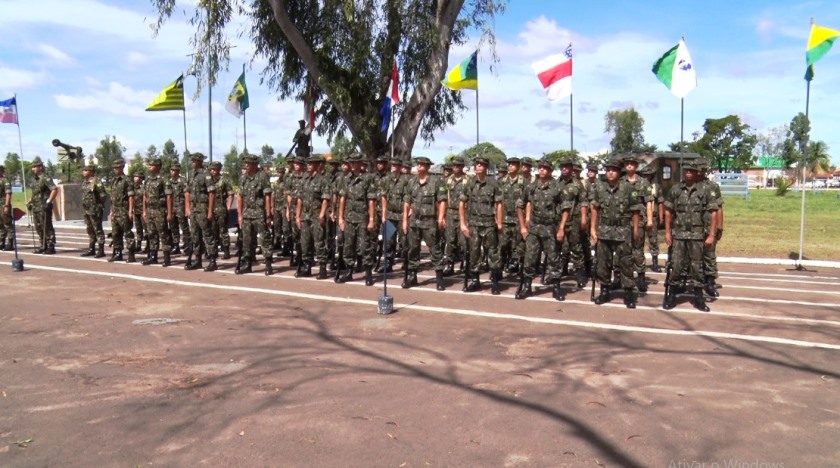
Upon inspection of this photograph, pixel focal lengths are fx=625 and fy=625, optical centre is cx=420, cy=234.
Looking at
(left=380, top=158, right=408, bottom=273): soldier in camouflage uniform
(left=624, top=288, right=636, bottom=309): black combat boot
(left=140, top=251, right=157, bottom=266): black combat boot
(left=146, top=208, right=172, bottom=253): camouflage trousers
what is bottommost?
(left=624, top=288, right=636, bottom=309): black combat boot

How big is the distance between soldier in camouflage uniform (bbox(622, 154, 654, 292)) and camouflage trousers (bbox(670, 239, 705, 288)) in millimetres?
536

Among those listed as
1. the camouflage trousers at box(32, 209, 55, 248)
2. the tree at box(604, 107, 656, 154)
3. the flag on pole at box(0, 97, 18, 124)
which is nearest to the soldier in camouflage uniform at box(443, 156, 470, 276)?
the camouflage trousers at box(32, 209, 55, 248)

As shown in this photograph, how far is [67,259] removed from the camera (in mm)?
13312

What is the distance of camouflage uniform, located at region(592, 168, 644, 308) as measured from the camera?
8.40m

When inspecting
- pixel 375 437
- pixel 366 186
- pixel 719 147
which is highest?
pixel 719 147

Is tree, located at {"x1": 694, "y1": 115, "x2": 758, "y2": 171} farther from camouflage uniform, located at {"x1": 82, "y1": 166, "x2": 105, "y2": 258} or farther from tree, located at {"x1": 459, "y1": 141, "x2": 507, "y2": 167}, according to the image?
camouflage uniform, located at {"x1": 82, "y1": 166, "x2": 105, "y2": 258}

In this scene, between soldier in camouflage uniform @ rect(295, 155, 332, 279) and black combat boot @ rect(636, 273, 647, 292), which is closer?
black combat boot @ rect(636, 273, 647, 292)

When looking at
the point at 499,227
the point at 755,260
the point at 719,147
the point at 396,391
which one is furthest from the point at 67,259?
the point at 719,147

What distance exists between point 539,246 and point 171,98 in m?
11.5

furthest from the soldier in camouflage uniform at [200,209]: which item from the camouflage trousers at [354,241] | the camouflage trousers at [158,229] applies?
the camouflage trousers at [354,241]

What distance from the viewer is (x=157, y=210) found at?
12.3 m

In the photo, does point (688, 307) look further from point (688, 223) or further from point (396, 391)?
point (396, 391)

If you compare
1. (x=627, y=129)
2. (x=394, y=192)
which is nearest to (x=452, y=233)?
(x=394, y=192)

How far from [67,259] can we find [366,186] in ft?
24.3
